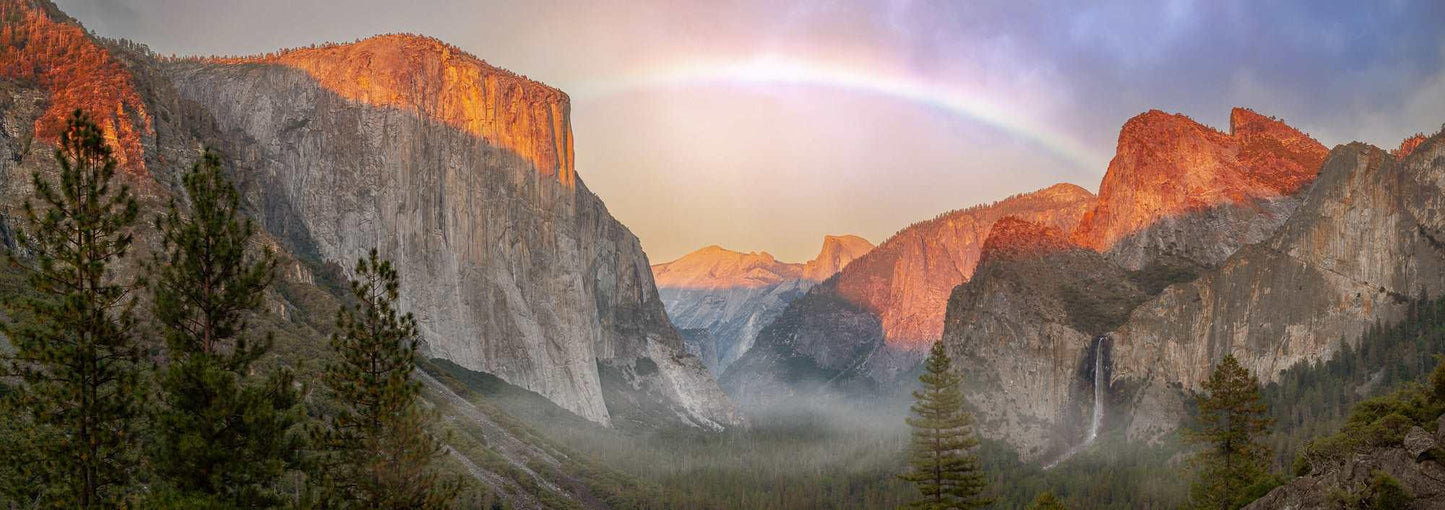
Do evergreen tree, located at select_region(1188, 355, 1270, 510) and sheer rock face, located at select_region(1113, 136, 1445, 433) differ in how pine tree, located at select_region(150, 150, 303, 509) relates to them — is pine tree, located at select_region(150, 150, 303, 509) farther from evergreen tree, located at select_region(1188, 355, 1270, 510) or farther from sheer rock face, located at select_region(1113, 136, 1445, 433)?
sheer rock face, located at select_region(1113, 136, 1445, 433)

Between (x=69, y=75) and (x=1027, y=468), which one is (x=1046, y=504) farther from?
(x=1027, y=468)

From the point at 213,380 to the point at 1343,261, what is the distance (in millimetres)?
190245

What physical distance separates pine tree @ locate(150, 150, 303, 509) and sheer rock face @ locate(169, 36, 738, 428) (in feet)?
428

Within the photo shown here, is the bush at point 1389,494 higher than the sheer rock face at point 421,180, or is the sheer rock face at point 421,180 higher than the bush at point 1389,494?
the sheer rock face at point 421,180

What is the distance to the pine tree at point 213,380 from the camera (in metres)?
31.7

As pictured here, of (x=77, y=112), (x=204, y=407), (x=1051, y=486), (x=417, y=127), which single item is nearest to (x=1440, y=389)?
(x=204, y=407)

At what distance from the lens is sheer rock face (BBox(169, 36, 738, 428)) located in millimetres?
166375

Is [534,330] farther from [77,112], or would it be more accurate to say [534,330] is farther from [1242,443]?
[77,112]

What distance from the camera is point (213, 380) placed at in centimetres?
3153

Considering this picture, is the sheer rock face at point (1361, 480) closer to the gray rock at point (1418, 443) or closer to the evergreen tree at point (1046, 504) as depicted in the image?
the gray rock at point (1418, 443)

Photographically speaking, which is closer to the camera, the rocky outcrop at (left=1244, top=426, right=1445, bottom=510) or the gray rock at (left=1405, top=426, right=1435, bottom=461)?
the rocky outcrop at (left=1244, top=426, right=1445, bottom=510)

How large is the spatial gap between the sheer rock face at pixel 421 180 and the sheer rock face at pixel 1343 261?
123881 mm

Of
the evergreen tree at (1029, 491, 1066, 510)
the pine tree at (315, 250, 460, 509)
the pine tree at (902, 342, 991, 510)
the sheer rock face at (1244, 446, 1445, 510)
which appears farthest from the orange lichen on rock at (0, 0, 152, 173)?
the sheer rock face at (1244, 446, 1445, 510)

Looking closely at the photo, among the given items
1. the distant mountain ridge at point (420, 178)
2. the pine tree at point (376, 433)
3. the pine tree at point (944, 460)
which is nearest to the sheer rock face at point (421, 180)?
the distant mountain ridge at point (420, 178)
